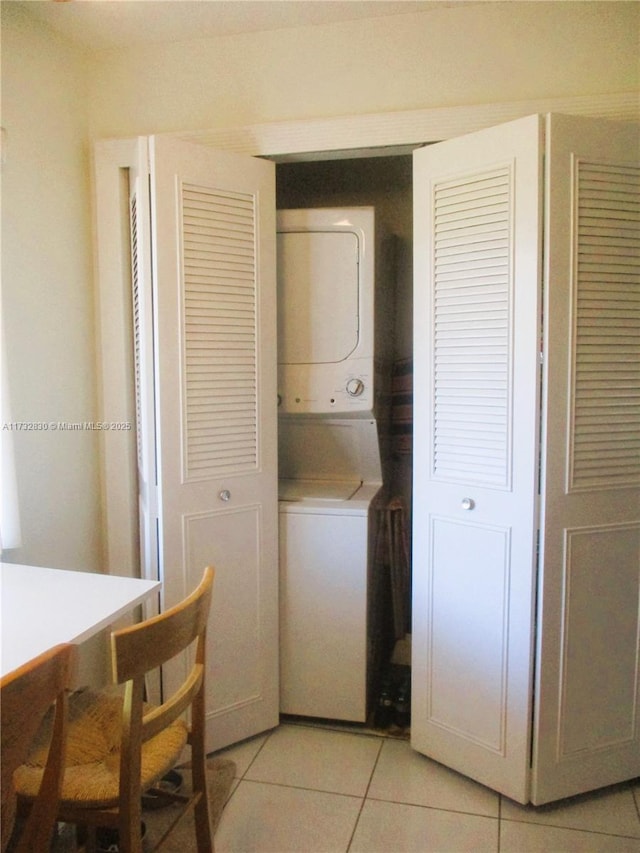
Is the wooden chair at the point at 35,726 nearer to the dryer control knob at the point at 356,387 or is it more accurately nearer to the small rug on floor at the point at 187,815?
the small rug on floor at the point at 187,815

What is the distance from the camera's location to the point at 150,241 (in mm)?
1987

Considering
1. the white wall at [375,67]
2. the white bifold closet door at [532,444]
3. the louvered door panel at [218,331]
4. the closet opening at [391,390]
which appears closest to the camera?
the white bifold closet door at [532,444]

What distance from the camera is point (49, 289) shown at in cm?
204

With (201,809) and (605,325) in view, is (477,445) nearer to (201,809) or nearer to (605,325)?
(605,325)

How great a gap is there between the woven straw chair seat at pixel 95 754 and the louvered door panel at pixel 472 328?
109cm

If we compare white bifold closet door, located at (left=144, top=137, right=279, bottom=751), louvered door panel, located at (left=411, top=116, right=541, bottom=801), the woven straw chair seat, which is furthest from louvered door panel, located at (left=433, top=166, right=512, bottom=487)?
the woven straw chair seat

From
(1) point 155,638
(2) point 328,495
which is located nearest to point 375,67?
(2) point 328,495

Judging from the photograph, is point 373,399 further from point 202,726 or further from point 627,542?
point 202,726

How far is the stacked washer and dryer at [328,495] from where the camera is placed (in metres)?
2.27

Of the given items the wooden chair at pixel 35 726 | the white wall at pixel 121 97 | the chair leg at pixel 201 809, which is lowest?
the chair leg at pixel 201 809

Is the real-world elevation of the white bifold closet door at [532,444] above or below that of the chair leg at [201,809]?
above

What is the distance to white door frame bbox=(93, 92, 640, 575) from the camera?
198 cm

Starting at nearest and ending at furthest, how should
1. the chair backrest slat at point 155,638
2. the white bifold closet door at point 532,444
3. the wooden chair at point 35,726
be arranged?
the wooden chair at point 35,726 < the chair backrest slat at point 155,638 < the white bifold closet door at point 532,444

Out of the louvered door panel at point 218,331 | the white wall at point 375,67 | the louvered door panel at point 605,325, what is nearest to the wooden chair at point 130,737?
the louvered door panel at point 218,331
